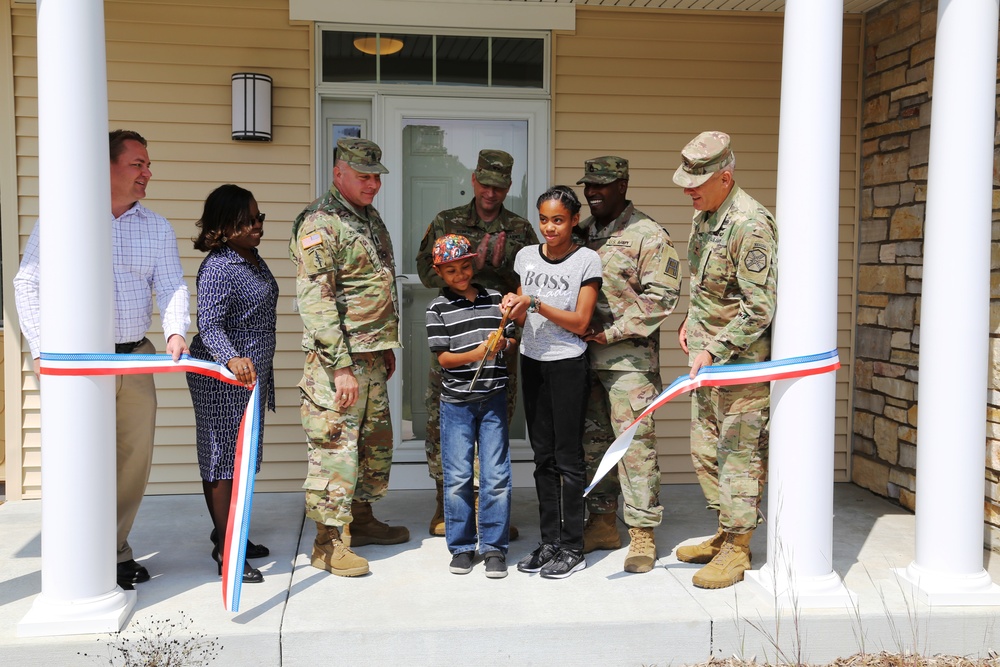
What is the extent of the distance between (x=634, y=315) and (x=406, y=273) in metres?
1.87

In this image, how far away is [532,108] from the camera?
211 inches

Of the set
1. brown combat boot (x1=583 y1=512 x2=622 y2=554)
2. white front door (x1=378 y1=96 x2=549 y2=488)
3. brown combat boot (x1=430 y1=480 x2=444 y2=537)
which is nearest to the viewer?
brown combat boot (x1=583 y1=512 x2=622 y2=554)

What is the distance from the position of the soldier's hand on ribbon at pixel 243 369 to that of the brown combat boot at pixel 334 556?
735 mm

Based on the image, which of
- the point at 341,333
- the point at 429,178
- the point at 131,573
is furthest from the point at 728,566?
the point at 429,178

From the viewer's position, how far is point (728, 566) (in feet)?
12.3

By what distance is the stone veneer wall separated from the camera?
497cm

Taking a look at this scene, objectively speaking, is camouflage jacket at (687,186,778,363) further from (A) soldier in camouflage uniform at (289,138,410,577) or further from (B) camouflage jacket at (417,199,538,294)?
(A) soldier in camouflage uniform at (289,138,410,577)

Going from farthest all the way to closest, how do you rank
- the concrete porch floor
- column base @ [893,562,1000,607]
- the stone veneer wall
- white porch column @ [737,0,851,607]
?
the stone veneer wall, column base @ [893,562,1000,607], white porch column @ [737,0,851,607], the concrete porch floor

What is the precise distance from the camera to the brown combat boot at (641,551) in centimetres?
388

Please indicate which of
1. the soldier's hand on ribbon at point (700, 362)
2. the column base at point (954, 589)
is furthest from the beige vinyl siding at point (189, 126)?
the column base at point (954, 589)

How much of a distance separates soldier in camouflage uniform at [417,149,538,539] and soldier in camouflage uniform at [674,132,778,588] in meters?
0.96

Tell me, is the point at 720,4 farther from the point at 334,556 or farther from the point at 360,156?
the point at 334,556

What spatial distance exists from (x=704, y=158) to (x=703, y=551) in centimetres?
173

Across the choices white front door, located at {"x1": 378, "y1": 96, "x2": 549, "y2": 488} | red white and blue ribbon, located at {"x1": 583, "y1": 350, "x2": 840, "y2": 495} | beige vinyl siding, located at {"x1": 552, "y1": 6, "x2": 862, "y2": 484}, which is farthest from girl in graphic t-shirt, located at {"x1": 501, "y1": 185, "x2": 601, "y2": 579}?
beige vinyl siding, located at {"x1": 552, "y1": 6, "x2": 862, "y2": 484}
